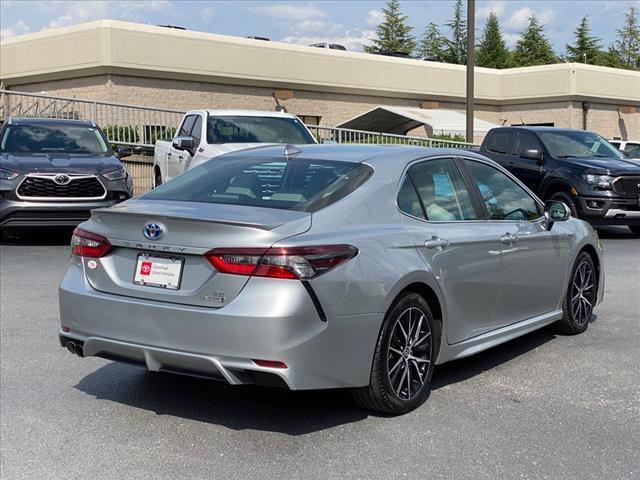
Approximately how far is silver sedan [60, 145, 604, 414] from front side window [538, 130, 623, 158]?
383 inches

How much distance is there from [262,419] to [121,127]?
1910 cm

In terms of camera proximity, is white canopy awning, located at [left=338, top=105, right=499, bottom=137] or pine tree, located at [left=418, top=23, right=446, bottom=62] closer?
white canopy awning, located at [left=338, top=105, right=499, bottom=137]

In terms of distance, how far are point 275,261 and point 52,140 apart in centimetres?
1031

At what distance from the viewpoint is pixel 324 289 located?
14.5 feet

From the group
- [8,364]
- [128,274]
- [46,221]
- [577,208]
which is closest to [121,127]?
[46,221]

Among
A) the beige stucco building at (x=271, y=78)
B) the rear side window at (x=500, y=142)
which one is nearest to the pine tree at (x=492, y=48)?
the beige stucco building at (x=271, y=78)

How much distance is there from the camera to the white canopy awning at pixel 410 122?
30.5 meters

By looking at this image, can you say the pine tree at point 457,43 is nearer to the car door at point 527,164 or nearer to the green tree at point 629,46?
the green tree at point 629,46

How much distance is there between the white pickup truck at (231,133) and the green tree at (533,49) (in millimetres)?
68245

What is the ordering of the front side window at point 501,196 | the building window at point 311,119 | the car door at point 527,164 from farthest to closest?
the building window at point 311,119, the car door at point 527,164, the front side window at point 501,196

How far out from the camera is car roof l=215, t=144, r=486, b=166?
5.45 metres

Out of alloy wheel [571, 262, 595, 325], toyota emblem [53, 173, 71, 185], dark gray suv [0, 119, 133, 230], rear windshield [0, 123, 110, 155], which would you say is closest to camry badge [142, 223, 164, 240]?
alloy wheel [571, 262, 595, 325]

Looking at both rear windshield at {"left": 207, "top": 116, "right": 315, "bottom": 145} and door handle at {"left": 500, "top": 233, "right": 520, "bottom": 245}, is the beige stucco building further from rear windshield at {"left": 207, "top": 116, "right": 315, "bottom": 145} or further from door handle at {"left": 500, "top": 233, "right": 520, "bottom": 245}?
door handle at {"left": 500, "top": 233, "right": 520, "bottom": 245}

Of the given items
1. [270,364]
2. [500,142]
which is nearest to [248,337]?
[270,364]
